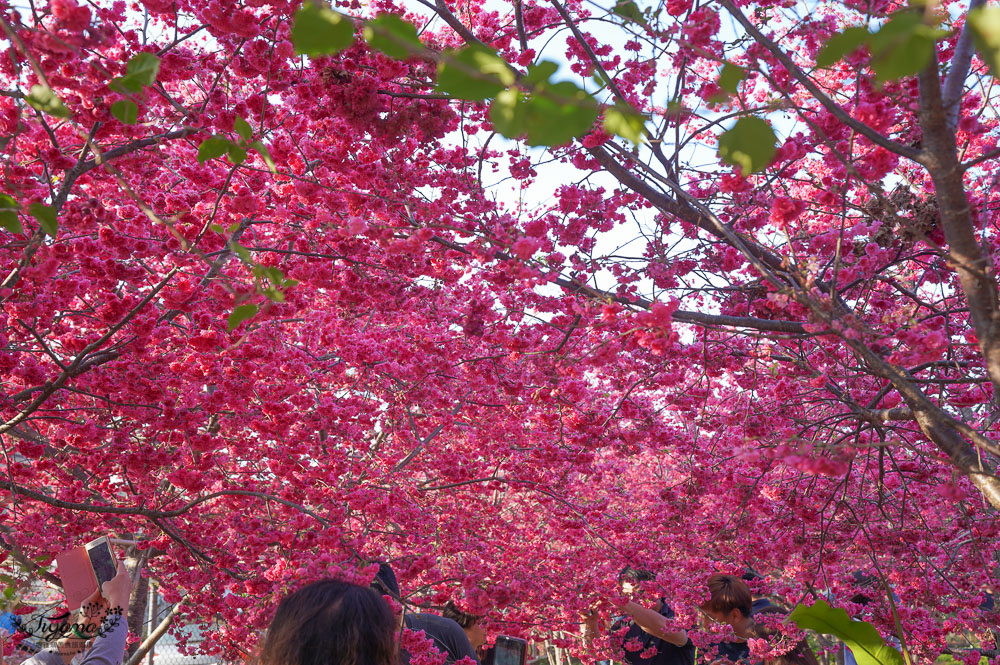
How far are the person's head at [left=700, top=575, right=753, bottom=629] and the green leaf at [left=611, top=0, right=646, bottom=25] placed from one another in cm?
450

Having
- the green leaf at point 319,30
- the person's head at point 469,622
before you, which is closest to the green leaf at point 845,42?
the green leaf at point 319,30

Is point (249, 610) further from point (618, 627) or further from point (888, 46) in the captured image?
point (888, 46)

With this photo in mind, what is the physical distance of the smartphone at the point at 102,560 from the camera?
2941mm

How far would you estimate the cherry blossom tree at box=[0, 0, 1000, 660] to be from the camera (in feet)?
7.72

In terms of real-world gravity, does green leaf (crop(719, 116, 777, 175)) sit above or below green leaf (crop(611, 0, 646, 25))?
below

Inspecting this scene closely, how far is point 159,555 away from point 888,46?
760cm

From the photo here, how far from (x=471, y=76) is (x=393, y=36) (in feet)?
0.42

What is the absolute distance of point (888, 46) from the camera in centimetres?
93

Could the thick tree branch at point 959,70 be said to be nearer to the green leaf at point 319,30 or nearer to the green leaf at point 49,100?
the green leaf at point 319,30

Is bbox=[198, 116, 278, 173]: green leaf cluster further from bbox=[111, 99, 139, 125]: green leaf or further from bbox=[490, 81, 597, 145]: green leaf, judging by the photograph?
bbox=[490, 81, 597, 145]: green leaf

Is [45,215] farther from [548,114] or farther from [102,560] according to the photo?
[102,560]

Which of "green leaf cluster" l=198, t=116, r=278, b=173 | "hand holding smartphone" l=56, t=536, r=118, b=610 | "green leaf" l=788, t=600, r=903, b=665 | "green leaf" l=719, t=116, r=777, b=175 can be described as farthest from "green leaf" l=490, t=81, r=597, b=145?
"hand holding smartphone" l=56, t=536, r=118, b=610

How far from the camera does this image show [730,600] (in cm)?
536

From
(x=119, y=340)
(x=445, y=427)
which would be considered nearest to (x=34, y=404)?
(x=119, y=340)
